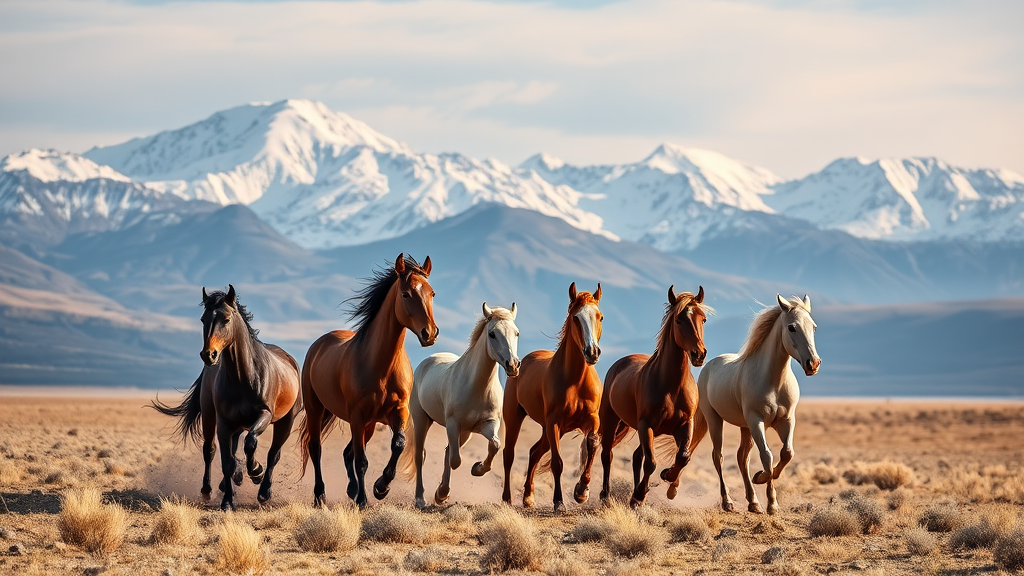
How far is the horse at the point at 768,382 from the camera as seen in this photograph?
554 inches

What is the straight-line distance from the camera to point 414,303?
14297 millimetres

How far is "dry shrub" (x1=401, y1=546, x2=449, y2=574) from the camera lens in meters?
11.0

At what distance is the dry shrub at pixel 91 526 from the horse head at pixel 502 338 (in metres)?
4.34

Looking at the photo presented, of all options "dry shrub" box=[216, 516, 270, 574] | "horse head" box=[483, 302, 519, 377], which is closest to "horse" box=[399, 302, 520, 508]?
"horse head" box=[483, 302, 519, 377]

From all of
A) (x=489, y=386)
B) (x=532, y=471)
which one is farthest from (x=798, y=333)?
(x=532, y=471)

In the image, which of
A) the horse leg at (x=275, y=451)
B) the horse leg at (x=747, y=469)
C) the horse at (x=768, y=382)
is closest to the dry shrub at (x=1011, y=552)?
the horse at (x=768, y=382)

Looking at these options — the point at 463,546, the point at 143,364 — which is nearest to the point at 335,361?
the point at 463,546

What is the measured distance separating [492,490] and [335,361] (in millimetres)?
4715

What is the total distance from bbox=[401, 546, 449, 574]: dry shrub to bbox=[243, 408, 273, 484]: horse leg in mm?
3823

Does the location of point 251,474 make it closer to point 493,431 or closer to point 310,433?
point 310,433

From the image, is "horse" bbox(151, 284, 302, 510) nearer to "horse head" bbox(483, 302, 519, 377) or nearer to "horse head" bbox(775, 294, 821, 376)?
"horse head" bbox(483, 302, 519, 377)

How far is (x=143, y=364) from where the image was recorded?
197 meters

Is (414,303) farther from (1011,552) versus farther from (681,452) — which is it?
(1011,552)

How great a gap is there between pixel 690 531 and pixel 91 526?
19.7 ft
